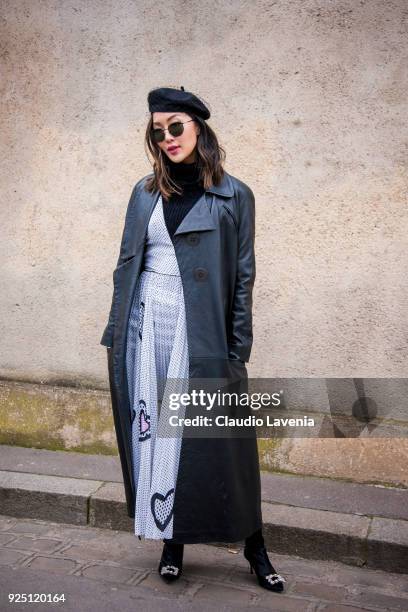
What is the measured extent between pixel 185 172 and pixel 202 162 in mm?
87

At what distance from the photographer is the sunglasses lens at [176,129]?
355cm

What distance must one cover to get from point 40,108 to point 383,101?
7.04 feet

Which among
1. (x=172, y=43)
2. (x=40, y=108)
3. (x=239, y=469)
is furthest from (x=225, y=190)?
(x=40, y=108)

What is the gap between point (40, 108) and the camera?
17.6ft

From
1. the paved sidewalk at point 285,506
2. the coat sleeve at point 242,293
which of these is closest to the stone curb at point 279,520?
the paved sidewalk at point 285,506

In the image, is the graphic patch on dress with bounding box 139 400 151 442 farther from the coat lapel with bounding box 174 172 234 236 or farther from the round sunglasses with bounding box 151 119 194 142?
the round sunglasses with bounding box 151 119 194 142

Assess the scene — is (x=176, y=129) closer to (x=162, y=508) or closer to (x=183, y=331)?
(x=183, y=331)

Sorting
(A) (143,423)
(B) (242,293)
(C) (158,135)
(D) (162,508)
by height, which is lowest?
(D) (162,508)

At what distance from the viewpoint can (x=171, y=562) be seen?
375 cm

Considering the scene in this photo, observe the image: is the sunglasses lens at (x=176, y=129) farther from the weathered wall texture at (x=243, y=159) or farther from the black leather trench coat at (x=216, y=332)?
the weathered wall texture at (x=243, y=159)

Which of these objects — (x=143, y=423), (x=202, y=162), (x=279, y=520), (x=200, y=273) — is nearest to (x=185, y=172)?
(x=202, y=162)

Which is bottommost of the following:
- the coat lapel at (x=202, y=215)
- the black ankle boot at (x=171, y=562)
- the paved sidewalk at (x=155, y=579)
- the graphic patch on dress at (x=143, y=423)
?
the paved sidewalk at (x=155, y=579)

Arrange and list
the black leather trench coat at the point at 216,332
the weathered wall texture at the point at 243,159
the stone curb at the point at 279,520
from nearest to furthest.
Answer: the black leather trench coat at the point at 216,332
the stone curb at the point at 279,520
the weathered wall texture at the point at 243,159

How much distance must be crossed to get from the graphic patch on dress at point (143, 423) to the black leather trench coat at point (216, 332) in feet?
0.64
